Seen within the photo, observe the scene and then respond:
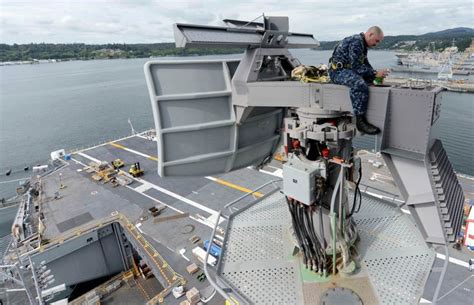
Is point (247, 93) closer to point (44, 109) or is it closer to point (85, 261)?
point (85, 261)

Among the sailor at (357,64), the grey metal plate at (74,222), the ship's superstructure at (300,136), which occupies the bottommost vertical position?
the grey metal plate at (74,222)

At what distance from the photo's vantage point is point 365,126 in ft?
18.1

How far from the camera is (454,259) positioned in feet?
56.2

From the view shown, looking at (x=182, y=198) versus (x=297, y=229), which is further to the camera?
(x=182, y=198)

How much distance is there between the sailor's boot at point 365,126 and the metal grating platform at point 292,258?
11.4 ft

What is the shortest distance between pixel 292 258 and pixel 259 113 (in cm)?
383

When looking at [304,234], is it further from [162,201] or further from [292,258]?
[162,201]

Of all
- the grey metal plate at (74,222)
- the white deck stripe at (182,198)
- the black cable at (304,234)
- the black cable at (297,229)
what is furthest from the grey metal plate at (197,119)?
the grey metal plate at (74,222)

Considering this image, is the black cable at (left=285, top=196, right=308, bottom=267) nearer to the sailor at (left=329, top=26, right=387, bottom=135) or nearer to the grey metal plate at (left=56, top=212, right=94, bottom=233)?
the sailor at (left=329, top=26, right=387, bottom=135)

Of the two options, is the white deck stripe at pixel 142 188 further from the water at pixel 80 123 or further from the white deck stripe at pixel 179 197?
the water at pixel 80 123

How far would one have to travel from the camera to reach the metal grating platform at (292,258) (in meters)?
6.21

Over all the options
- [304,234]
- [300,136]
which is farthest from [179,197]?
[300,136]

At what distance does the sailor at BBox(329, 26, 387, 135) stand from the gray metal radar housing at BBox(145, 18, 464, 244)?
18 centimetres

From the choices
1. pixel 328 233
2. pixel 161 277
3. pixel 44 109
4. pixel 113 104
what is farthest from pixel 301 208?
pixel 44 109
